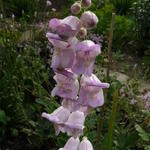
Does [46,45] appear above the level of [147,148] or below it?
above

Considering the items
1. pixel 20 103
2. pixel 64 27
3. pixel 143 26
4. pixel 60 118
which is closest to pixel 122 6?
pixel 143 26

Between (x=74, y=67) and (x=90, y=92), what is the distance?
105 millimetres

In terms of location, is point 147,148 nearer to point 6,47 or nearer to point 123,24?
point 6,47

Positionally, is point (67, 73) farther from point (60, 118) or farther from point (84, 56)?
point (60, 118)

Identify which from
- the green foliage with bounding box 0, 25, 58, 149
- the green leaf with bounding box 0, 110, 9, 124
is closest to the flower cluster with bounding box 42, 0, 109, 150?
the green foliage with bounding box 0, 25, 58, 149

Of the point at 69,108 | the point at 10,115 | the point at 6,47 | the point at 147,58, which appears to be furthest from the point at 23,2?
the point at 69,108

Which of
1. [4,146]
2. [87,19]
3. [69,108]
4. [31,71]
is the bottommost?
[4,146]

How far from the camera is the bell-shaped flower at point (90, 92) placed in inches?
54.3

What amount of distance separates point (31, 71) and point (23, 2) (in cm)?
336

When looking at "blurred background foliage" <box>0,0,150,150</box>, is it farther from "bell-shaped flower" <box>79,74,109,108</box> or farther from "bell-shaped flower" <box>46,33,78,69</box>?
"bell-shaped flower" <box>46,33,78,69</box>

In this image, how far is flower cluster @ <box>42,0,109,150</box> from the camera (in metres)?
1.30

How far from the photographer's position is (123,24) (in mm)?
5703

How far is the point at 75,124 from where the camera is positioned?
56.0 inches

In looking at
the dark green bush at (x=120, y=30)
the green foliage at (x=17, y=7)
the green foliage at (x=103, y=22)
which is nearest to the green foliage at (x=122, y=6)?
A: the dark green bush at (x=120, y=30)
